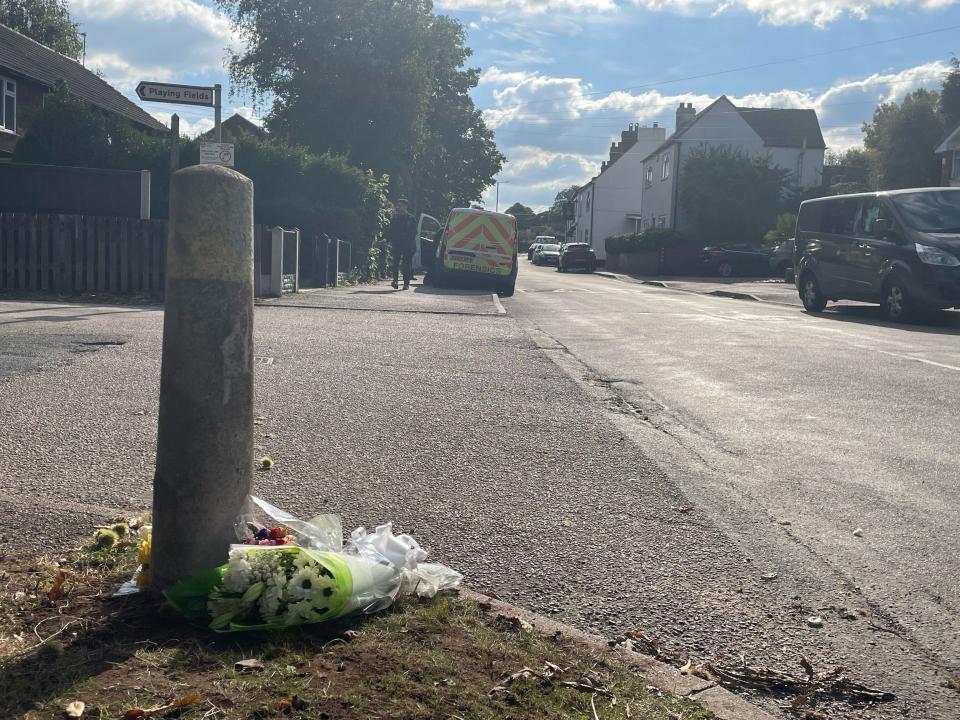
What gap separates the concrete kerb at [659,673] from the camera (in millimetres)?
2709

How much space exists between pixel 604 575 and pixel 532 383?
16.4ft

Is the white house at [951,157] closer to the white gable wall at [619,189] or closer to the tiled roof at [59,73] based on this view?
the tiled roof at [59,73]

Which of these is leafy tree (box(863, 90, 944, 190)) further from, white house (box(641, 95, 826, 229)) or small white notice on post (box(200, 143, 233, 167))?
small white notice on post (box(200, 143, 233, 167))

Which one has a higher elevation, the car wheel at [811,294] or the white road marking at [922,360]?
the car wheel at [811,294]

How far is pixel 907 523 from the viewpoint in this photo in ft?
15.6

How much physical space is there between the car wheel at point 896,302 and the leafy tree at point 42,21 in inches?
1833

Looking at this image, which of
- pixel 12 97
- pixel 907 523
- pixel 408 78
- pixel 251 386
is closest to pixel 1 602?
pixel 251 386

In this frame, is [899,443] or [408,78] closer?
[899,443]

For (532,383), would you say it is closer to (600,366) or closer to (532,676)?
(600,366)

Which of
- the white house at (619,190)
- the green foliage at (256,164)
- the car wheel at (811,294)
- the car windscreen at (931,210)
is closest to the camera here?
the car windscreen at (931,210)

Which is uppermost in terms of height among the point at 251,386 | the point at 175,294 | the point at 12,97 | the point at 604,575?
the point at 12,97

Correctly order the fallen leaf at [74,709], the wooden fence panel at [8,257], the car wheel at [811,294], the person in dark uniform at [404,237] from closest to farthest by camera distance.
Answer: the fallen leaf at [74,709] < the wooden fence panel at [8,257] < the car wheel at [811,294] < the person in dark uniform at [404,237]

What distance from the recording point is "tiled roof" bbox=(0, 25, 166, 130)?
112 ft

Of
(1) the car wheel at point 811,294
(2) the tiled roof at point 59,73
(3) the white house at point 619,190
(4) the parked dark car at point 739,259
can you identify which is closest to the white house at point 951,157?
(4) the parked dark car at point 739,259
